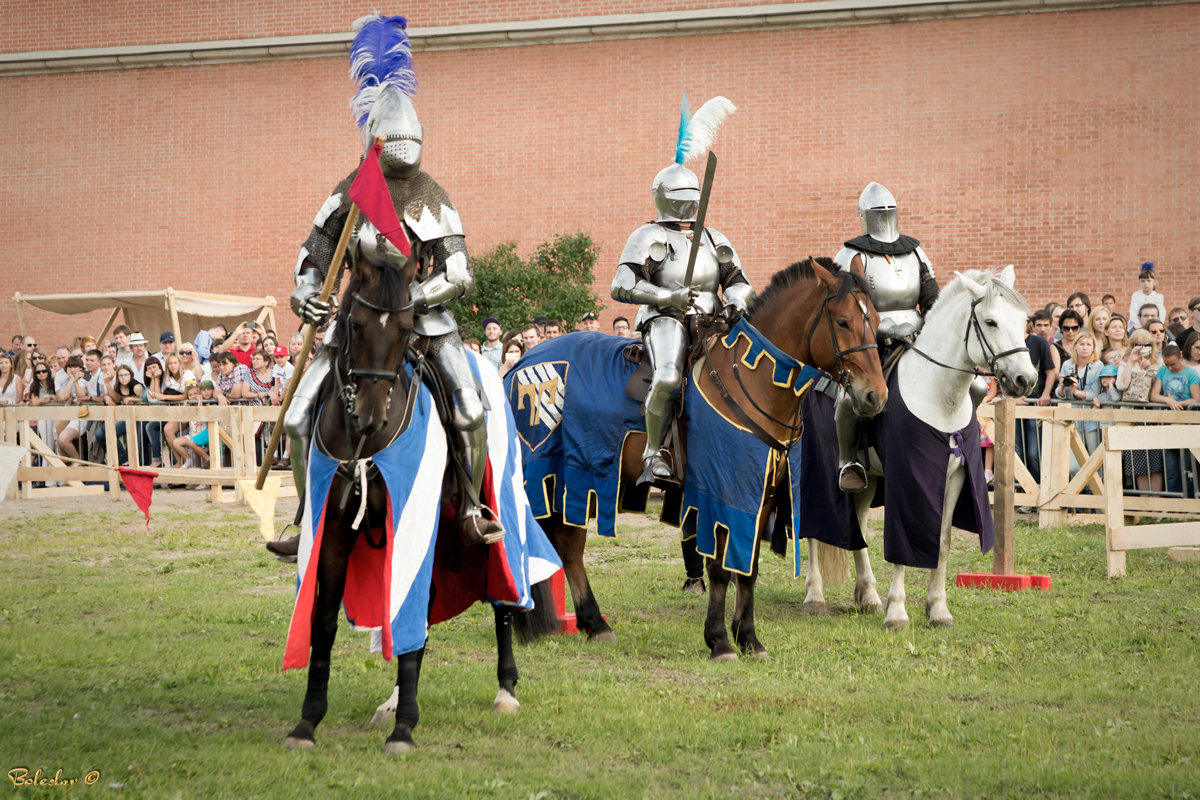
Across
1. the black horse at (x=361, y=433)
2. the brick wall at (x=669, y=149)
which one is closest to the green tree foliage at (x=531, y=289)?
the brick wall at (x=669, y=149)

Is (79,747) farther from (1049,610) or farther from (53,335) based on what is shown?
(53,335)

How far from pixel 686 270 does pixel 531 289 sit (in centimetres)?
1477

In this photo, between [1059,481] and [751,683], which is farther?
[1059,481]

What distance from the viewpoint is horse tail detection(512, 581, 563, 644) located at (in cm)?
731

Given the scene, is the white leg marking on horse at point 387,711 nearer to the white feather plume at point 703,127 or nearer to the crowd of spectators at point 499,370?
the white feather plume at point 703,127

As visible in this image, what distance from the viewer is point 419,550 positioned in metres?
5.03

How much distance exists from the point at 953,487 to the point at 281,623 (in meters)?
4.67

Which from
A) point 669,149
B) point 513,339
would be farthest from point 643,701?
point 669,149

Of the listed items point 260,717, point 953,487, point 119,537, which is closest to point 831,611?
point 953,487

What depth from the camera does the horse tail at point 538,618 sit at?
24.0 ft

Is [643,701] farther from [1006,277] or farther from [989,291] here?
[1006,277]

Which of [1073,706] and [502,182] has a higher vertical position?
[502,182]

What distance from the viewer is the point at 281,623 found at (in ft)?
25.4

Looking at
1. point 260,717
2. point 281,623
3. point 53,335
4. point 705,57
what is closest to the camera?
point 260,717
